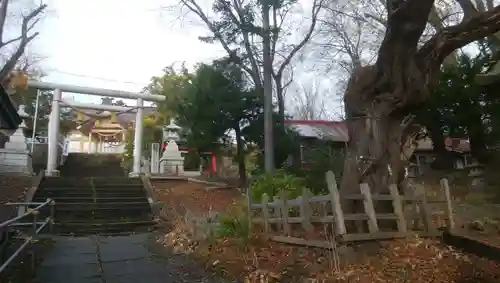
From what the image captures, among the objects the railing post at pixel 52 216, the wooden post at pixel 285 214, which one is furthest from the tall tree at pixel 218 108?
the wooden post at pixel 285 214

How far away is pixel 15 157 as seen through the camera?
683 inches

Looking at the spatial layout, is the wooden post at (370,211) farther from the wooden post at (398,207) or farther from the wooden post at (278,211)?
the wooden post at (278,211)

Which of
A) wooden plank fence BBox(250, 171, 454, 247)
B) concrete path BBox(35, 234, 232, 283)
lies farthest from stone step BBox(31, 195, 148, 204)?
wooden plank fence BBox(250, 171, 454, 247)

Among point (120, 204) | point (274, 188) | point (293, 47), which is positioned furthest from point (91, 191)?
point (293, 47)

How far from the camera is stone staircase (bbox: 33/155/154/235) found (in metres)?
12.0

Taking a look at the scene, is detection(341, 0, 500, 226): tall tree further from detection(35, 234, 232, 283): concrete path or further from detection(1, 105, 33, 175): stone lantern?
detection(1, 105, 33, 175): stone lantern

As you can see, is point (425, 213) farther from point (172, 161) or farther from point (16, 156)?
point (16, 156)

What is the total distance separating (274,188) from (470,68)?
907 centimetres

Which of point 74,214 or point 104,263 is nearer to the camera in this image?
point 104,263

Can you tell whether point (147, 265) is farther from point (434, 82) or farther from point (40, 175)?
point (40, 175)

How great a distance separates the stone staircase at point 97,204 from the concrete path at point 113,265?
2584mm

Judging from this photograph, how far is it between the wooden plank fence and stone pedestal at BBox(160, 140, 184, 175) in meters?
13.1

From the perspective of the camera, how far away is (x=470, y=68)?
580 inches

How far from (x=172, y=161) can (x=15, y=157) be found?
6.96m
